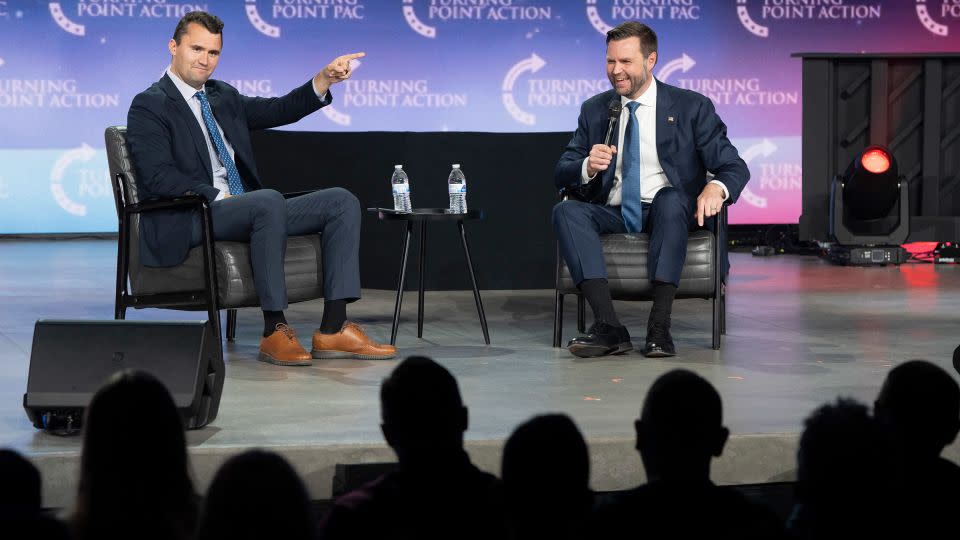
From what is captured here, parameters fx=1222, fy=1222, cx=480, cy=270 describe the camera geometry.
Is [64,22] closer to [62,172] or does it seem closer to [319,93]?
[62,172]

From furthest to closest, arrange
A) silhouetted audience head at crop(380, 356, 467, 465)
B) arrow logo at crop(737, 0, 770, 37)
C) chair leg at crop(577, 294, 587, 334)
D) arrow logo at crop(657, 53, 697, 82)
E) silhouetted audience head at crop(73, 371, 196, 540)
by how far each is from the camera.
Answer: arrow logo at crop(737, 0, 770, 37), arrow logo at crop(657, 53, 697, 82), chair leg at crop(577, 294, 587, 334), silhouetted audience head at crop(380, 356, 467, 465), silhouetted audience head at crop(73, 371, 196, 540)

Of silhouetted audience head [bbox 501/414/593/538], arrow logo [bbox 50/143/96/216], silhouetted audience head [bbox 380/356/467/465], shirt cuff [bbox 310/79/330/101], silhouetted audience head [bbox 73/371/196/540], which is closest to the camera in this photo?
silhouetted audience head [bbox 73/371/196/540]

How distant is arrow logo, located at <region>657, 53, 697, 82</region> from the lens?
9.86m

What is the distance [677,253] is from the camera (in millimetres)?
3955

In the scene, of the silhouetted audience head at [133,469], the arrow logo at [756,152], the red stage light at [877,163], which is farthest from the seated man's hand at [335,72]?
the arrow logo at [756,152]

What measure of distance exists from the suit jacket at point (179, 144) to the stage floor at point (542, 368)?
1.49 ft

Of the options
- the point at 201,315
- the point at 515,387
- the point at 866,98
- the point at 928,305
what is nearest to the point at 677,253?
the point at 515,387

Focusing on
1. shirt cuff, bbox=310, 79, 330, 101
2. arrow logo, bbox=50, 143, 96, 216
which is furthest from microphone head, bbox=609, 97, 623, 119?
arrow logo, bbox=50, 143, 96, 216

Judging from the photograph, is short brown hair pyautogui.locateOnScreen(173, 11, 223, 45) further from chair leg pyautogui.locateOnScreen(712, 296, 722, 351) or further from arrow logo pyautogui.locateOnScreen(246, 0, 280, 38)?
arrow logo pyautogui.locateOnScreen(246, 0, 280, 38)

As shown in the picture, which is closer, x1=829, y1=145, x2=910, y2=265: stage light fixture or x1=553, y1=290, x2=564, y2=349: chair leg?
x1=553, y1=290, x2=564, y2=349: chair leg

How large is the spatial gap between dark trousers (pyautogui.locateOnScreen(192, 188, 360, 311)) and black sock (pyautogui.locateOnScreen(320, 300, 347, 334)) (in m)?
0.02

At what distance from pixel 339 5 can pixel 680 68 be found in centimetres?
281

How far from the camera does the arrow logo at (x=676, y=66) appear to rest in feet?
32.3

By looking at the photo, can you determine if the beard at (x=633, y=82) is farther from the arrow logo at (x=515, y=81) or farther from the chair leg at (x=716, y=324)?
the arrow logo at (x=515, y=81)
